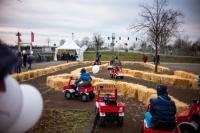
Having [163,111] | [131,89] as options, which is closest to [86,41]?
[131,89]

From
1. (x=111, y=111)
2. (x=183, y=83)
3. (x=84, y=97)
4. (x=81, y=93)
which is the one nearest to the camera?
(x=111, y=111)

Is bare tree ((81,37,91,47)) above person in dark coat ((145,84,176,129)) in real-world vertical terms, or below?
above

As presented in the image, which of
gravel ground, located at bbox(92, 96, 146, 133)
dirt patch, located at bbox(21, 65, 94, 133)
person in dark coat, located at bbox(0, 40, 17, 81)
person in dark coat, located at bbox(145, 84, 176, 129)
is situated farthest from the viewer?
gravel ground, located at bbox(92, 96, 146, 133)

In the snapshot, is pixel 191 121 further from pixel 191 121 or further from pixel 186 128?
pixel 186 128

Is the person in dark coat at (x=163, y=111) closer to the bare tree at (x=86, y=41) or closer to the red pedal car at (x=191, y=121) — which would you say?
the red pedal car at (x=191, y=121)

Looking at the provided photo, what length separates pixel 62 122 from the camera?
10.0 m

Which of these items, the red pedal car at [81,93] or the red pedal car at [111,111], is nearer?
the red pedal car at [111,111]

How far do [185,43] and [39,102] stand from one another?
99.9 m

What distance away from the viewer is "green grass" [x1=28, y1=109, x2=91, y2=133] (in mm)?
9109

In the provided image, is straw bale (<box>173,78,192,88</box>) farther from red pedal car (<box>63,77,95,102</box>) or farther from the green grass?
the green grass

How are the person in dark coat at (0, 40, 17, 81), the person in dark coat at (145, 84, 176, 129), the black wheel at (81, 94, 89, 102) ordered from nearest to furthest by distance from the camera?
the person in dark coat at (0, 40, 17, 81)
the person in dark coat at (145, 84, 176, 129)
the black wheel at (81, 94, 89, 102)

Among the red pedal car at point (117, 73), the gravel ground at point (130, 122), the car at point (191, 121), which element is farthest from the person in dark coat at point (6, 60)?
the red pedal car at point (117, 73)

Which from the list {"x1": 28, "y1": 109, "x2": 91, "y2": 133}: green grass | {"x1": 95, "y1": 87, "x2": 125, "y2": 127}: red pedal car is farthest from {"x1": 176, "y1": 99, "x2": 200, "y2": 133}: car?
{"x1": 28, "y1": 109, "x2": 91, "y2": 133}: green grass

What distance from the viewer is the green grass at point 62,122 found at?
9.11 metres
